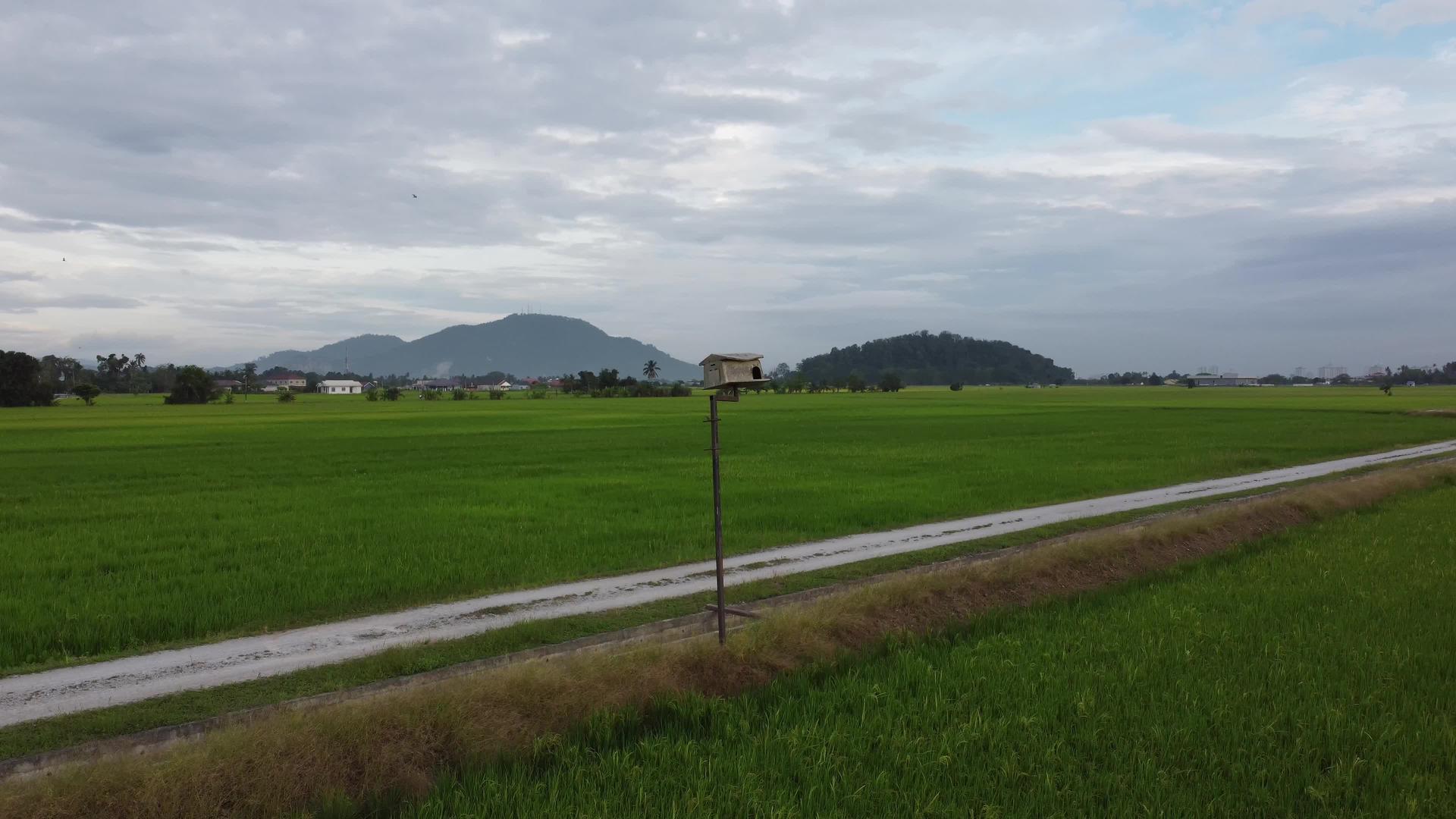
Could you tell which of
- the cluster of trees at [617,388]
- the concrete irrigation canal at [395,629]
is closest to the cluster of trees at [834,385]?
the cluster of trees at [617,388]

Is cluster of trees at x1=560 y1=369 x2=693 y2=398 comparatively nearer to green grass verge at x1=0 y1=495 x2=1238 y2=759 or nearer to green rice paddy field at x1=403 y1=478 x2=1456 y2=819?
green grass verge at x1=0 y1=495 x2=1238 y2=759

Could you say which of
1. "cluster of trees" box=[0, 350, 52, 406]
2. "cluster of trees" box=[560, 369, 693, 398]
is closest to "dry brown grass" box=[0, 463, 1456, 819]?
"cluster of trees" box=[0, 350, 52, 406]

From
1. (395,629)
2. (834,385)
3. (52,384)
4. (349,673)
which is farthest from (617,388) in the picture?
(349,673)

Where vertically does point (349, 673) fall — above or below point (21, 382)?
below

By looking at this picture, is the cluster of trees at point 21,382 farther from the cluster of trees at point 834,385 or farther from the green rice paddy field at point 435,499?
the cluster of trees at point 834,385

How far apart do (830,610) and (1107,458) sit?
2469 centimetres

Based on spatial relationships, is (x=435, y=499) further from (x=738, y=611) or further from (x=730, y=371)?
(x=730, y=371)

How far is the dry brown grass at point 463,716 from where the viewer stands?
4.95 metres

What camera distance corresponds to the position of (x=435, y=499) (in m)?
19.4

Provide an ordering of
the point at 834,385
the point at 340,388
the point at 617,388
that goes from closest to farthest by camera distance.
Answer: the point at 617,388 → the point at 834,385 → the point at 340,388

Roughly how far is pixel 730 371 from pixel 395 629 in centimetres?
491

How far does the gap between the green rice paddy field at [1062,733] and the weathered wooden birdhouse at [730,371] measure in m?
2.55

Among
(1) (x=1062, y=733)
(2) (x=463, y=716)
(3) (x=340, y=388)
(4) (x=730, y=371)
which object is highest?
(3) (x=340, y=388)

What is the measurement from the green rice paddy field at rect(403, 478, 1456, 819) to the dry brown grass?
1.36 feet
